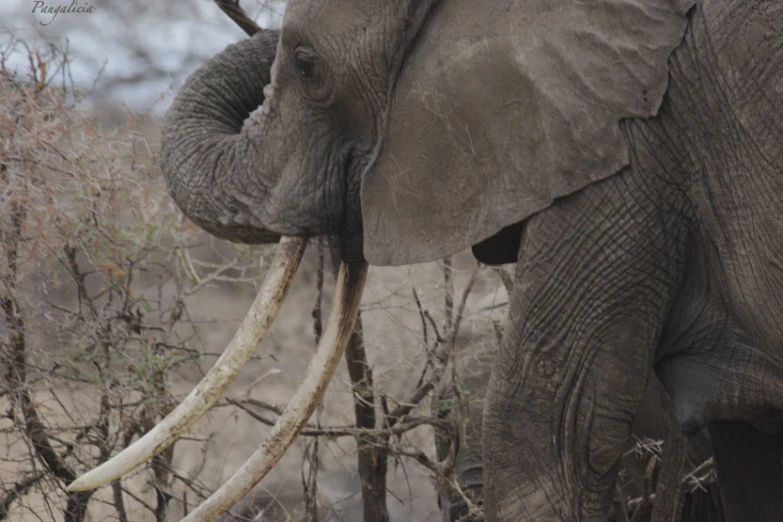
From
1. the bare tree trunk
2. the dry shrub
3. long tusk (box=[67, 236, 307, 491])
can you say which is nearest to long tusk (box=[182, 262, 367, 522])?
long tusk (box=[67, 236, 307, 491])

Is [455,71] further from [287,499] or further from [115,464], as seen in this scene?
[287,499]

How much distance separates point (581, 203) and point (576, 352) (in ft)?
0.97

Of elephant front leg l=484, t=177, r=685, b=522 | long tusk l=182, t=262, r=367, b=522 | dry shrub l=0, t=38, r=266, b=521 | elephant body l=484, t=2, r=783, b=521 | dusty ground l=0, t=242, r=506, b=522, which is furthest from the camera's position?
dusty ground l=0, t=242, r=506, b=522

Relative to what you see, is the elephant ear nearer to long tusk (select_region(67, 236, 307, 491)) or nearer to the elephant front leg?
the elephant front leg

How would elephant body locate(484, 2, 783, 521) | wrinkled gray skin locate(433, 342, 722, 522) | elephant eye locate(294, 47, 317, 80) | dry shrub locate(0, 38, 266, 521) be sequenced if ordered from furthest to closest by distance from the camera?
1. wrinkled gray skin locate(433, 342, 722, 522)
2. dry shrub locate(0, 38, 266, 521)
3. elephant eye locate(294, 47, 317, 80)
4. elephant body locate(484, 2, 783, 521)

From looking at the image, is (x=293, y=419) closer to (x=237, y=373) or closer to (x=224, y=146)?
(x=237, y=373)

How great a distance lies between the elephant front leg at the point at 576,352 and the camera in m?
2.51

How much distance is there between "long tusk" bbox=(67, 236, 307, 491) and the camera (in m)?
2.86

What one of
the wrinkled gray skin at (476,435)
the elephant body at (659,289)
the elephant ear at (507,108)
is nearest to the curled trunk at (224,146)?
the elephant ear at (507,108)

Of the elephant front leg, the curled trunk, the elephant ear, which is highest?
the curled trunk

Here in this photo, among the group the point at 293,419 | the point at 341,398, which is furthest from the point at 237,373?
the point at 341,398

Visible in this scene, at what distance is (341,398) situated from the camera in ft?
16.9

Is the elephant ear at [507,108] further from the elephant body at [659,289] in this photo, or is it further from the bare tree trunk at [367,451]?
the bare tree trunk at [367,451]

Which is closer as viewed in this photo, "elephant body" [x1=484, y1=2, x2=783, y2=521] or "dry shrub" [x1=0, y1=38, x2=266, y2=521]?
"elephant body" [x1=484, y1=2, x2=783, y2=521]
